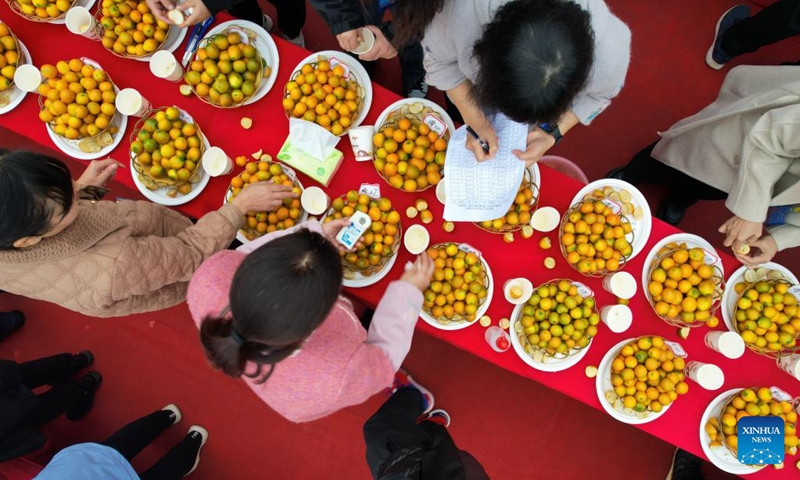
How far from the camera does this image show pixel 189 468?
257 cm

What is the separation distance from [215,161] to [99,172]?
1.66ft

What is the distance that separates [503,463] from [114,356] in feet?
8.38

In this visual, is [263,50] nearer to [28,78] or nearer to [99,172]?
[99,172]

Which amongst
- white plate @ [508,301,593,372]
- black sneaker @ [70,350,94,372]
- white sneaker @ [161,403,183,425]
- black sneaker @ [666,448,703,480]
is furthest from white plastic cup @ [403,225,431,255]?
black sneaker @ [70,350,94,372]

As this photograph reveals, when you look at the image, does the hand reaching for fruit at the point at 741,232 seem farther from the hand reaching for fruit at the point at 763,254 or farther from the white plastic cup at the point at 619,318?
the white plastic cup at the point at 619,318

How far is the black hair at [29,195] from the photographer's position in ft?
4.20

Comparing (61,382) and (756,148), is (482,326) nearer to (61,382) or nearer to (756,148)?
(756,148)

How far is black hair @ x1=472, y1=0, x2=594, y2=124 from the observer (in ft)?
4.00

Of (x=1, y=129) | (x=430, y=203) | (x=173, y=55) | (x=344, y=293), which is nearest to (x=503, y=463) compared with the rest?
(x=344, y=293)

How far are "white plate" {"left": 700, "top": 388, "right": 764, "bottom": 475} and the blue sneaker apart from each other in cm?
223

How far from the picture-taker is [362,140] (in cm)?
193

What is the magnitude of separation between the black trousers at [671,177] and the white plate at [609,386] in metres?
1.16

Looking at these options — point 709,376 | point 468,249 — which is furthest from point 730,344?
point 468,249

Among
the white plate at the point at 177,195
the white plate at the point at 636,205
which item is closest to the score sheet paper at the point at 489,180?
the white plate at the point at 636,205
